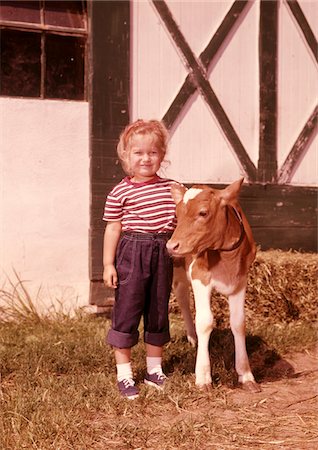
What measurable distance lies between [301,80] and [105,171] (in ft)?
8.13

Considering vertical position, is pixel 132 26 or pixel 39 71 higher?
pixel 132 26

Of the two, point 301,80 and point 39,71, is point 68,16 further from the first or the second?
point 301,80

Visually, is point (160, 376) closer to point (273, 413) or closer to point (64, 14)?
point (273, 413)

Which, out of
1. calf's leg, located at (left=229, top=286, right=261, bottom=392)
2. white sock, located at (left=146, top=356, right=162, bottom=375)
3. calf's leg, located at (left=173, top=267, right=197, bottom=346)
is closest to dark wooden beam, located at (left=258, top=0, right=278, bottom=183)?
calf's leg, located at (left=173, top=267, right=197, bottom=346)

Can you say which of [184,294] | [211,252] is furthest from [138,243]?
[184,294]

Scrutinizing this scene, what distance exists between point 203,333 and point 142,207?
2.97 ft

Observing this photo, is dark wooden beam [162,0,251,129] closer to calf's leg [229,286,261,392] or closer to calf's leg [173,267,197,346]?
calf's leg [173,267,197,346]

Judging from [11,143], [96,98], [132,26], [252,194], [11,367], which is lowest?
[11,367]

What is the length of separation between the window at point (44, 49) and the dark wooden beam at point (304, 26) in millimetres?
2277

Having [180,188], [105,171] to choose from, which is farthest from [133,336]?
[105,171]

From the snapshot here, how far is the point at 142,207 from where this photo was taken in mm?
4168

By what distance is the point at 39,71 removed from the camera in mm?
6254

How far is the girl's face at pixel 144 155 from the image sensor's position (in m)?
4.15

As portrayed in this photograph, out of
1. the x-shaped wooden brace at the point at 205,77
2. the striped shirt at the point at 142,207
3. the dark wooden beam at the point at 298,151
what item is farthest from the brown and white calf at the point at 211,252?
the dark wooden beam at the point at 298,151
